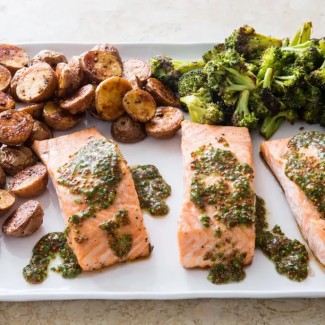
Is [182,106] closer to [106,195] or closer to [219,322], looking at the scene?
[106,195]

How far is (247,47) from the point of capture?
5.44 m

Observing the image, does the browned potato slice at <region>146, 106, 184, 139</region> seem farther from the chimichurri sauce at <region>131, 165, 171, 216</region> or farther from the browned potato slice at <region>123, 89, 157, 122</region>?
the chimichurri sauce at <region>131, 165, 171, 216</region>

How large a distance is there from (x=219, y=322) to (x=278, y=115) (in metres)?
2.08

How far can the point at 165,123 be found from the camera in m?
5.06

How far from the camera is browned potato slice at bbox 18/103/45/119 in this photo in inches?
195

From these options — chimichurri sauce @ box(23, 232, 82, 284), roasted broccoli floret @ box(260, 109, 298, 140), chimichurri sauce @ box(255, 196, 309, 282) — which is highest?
roasted broccoli floret @ box(260, 109, 298, 140)

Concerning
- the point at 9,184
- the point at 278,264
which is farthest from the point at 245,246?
the point at 9,184

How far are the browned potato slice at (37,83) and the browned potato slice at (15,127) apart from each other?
0.23 metres

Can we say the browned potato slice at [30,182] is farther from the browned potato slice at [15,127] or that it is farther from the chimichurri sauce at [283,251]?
the chimichurri sauce at [283,251]

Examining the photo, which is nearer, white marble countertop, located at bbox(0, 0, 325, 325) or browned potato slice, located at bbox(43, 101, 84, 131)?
browned potato slice, located at bbox(43, 101, 84, 131)

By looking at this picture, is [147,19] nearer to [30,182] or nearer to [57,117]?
[57,117]

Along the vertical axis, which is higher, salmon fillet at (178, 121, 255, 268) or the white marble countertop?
the white marble countertop

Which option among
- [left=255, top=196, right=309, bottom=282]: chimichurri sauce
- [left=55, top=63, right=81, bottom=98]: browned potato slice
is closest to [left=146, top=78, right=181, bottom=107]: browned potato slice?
[left=55, top=63, right=81, bottom=98]: browned potato slice

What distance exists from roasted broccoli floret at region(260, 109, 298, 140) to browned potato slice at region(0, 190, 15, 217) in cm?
228
